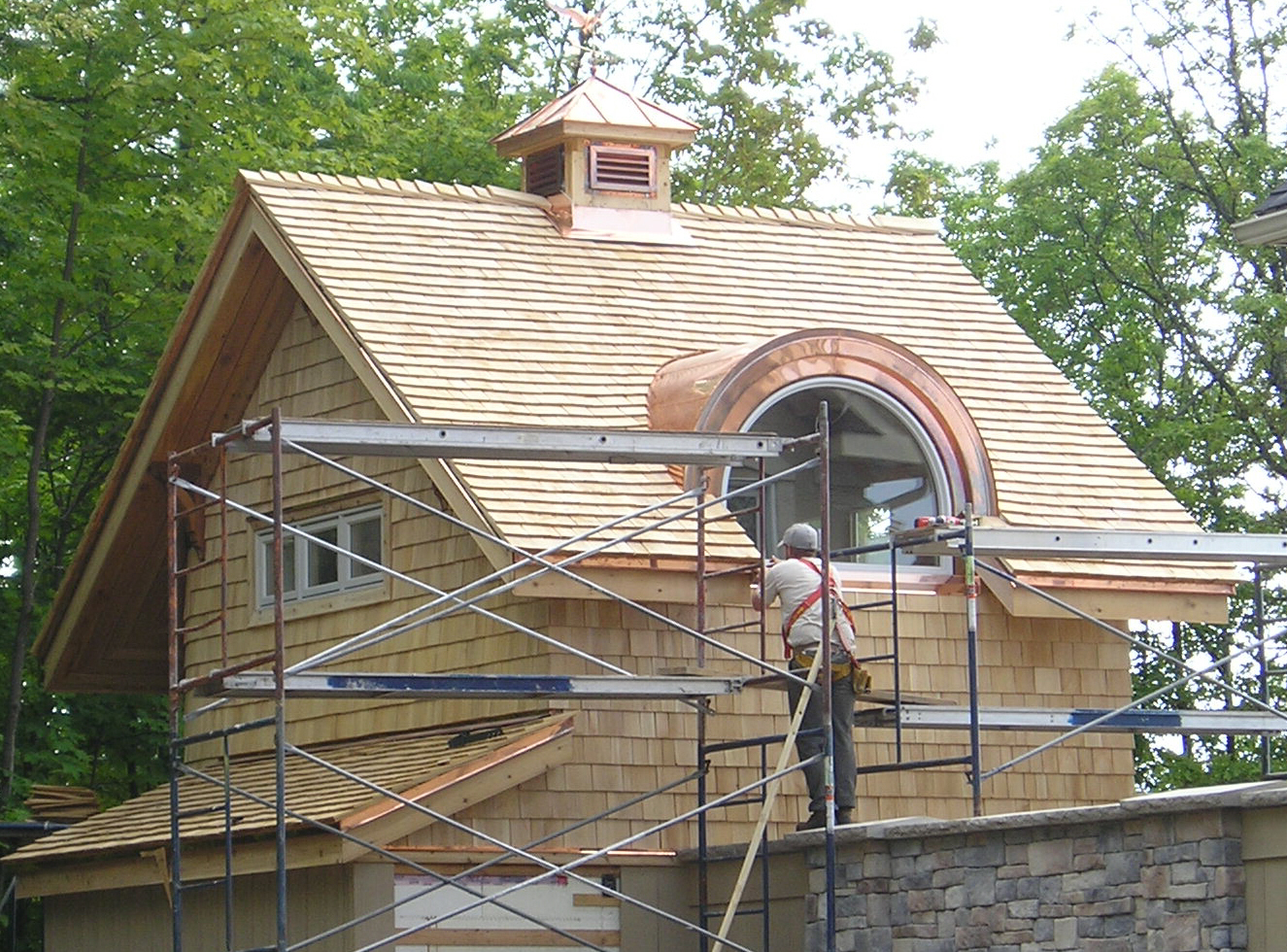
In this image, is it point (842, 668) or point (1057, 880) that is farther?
point (842, 668)

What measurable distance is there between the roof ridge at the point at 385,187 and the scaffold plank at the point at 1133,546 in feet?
17.5

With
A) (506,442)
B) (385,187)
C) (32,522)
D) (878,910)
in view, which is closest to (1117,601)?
(878,910)

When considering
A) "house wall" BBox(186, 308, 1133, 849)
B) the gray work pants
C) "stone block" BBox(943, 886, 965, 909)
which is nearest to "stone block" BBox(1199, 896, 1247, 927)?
"stone block" BBox(943, 886, 965, 909)

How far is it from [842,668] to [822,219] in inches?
255

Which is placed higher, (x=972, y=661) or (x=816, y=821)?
(x=972, y=661)

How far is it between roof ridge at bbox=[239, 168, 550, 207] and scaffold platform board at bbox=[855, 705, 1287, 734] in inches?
224

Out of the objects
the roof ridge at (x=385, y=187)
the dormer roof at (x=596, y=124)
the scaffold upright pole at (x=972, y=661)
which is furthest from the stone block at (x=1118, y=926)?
the dormer roof at (x=596, y=124)

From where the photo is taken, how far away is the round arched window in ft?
54.7

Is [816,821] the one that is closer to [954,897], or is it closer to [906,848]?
[906,848]

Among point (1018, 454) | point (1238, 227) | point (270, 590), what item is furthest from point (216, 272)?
point (1238, 227)

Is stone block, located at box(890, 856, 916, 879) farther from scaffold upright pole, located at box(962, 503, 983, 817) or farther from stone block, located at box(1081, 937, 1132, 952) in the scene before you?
stone block, located at box(1081, 937, 1132, 952)

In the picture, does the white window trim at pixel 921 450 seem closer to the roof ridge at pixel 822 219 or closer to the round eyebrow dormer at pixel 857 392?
the round eyebrow dormer at pixel 857 392

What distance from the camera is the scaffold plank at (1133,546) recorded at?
14852mm

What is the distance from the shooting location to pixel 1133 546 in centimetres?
1504
